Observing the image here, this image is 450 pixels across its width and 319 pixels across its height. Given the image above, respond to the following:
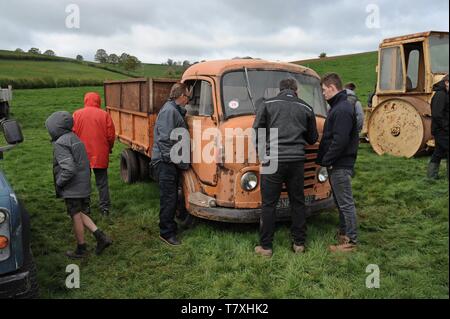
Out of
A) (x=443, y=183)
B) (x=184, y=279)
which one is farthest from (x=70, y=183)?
(x=443, y=183)

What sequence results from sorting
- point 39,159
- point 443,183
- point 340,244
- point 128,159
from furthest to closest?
point 39,159 → point 128,159 → point 443,183 → point 340,244

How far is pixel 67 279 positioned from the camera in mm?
4598

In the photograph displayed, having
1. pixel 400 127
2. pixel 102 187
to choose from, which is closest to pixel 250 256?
pixel 102 187

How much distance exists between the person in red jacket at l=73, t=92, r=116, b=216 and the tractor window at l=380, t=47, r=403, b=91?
7393 millimetres

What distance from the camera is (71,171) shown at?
492 cm

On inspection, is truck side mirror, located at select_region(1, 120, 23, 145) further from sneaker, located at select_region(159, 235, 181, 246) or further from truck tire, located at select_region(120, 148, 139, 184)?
truck tire, located at select_region(120, 148, 139, 184)

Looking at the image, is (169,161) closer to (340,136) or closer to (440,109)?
(340,136)

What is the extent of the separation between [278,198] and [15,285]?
114 inches

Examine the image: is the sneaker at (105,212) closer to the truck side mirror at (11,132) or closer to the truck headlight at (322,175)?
the truck side mirror at (11,132)

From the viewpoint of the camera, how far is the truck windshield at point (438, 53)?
32.7ft

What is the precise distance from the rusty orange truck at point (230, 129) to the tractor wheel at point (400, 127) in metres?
4.19

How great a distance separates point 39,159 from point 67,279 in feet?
26.5

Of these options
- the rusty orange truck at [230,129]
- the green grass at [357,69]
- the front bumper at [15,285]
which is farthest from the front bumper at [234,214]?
the green grass at [357,69]
